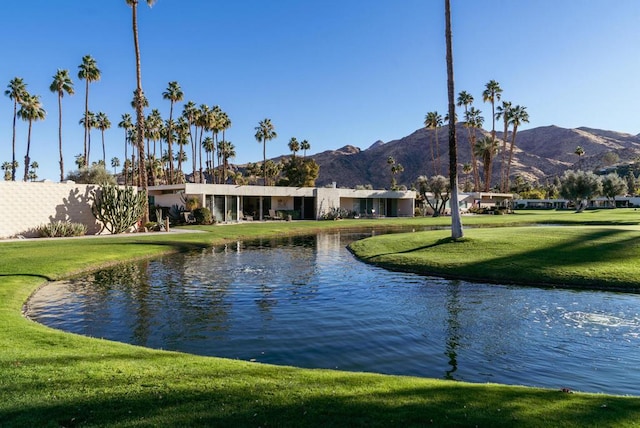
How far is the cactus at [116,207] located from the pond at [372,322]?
1525 centimetres

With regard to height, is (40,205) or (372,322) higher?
(40,205)

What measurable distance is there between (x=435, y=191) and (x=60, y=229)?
48.6 meters

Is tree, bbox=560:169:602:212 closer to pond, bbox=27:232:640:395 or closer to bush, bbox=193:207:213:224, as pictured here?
bush, bbox=193:207:213:224

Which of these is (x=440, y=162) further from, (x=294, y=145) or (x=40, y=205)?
(x=40, y=205)

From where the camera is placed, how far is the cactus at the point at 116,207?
30203 mm

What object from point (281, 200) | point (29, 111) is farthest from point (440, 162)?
point (29, 111)

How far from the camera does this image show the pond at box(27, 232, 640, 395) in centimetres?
745

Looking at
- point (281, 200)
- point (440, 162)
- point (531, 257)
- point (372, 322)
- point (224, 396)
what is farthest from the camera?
point (440, 162)

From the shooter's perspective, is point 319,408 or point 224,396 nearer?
point 319,408

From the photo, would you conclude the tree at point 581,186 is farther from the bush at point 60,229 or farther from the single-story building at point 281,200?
the bush at point 60,229

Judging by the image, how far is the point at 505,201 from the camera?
8206 cm

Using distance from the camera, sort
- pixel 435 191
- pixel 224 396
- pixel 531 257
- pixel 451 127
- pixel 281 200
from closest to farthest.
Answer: pixel 224 396 < pixel 531 257 < pixel 451 127 < pixel 281 200 < pixel 435 191

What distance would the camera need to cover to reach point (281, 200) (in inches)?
2099

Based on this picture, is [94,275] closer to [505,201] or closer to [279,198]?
[279,198]
